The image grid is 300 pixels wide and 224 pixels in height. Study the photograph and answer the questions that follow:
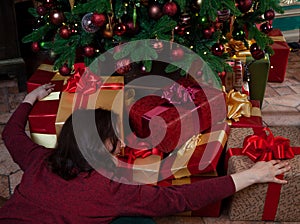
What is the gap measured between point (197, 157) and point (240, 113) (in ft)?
1.22

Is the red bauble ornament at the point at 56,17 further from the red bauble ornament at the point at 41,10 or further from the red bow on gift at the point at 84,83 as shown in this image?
the red bow on gift at the point at 84,83

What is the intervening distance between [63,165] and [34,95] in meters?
0.68

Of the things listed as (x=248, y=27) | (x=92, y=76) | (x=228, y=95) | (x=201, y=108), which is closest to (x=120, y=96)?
(x=92, y=76)

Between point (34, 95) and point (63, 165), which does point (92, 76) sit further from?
point (63, 165)

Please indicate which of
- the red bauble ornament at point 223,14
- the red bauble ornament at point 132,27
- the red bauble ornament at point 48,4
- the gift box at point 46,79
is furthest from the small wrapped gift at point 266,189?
the red bauble ornament at point 48,4

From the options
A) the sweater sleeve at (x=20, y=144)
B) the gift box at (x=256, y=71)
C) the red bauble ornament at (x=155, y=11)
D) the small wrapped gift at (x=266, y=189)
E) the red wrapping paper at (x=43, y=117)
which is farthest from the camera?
the gift box at (x=256, y=71)

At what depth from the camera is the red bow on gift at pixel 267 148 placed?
1540 millimetres

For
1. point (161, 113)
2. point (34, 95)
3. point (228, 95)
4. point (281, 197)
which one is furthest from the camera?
point (228, 95)

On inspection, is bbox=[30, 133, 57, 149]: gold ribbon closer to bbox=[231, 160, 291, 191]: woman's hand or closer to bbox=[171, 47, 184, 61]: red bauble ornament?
bbox=[171, 47, 184, 61]: red bauble ornament

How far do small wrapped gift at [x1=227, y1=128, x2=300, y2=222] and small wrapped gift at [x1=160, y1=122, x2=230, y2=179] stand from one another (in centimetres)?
6

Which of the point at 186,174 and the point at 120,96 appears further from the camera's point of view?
the point at 120,96

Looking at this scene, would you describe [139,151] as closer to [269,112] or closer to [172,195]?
[172,195]

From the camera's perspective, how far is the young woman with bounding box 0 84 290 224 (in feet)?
3.90

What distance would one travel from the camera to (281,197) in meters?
1.55
